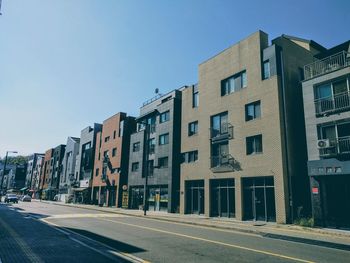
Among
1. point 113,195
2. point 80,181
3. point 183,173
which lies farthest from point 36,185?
point 183,173

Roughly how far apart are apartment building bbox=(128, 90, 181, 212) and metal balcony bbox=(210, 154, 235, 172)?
7.43 m

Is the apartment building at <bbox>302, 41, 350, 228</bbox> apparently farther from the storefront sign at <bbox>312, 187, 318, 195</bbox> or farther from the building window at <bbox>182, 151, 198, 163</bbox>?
the building window at <bbox>182, 151, 198, 163</bbox>

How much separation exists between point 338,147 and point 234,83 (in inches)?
465

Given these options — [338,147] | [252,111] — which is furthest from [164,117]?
[338,147]

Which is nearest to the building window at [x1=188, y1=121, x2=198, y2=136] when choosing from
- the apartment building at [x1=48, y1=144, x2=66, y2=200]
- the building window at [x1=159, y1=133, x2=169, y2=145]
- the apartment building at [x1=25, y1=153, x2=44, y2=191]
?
the building window at [x1=159, y1=133, x2=169, y2=145]

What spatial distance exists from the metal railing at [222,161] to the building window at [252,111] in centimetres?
383

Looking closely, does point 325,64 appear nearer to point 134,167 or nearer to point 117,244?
point 117,244

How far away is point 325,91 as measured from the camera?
21109mm

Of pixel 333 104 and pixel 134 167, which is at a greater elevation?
pixel 333 104

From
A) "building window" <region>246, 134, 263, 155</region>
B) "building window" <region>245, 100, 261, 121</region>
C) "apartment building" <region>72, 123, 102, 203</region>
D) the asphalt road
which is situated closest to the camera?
the asphalt road

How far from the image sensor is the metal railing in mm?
26802

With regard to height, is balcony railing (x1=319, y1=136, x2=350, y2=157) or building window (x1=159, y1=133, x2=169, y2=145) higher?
building window (x1=159, y1=133, x2=169, y2=145)

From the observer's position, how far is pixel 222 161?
91.3 ft

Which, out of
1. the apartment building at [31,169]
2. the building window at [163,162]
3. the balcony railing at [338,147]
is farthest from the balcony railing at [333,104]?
the apartment building at [31,169]
